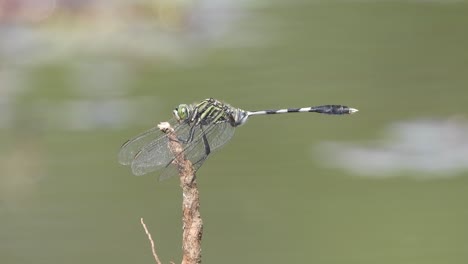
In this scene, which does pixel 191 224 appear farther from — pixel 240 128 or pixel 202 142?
pixel 240 128

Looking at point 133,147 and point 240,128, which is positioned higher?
point 240,128

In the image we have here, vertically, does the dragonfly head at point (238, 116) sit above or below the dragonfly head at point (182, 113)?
above

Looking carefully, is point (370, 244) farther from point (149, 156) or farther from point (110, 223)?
point (149, 156)

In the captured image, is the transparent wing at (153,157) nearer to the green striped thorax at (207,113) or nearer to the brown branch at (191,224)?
the green striped thorax at (207,113)

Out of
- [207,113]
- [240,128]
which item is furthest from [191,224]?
[240,128]

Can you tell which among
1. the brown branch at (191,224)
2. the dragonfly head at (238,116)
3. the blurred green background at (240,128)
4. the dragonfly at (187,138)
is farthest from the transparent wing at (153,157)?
the blurred green background at (240,128)

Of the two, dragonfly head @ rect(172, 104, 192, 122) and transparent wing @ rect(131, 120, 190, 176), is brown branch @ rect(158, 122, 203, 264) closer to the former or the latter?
transparent wing @ rect(131, 120, 190, 176)

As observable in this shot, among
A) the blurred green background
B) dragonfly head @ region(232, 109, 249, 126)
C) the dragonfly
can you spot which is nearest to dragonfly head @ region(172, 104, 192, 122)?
the dragonfly
